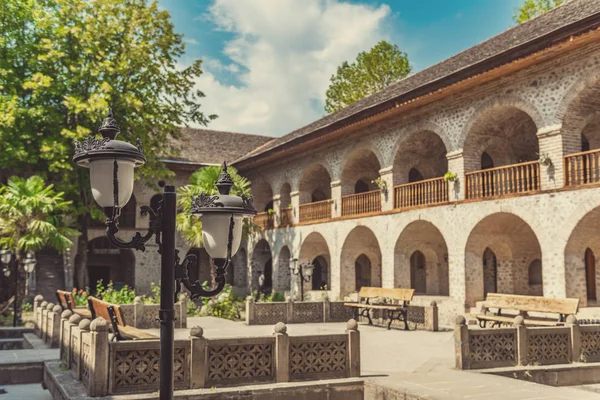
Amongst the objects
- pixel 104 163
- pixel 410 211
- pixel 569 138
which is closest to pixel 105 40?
pixel 410 211

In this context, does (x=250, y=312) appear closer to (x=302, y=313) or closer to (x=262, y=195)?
(x=302, y=313)

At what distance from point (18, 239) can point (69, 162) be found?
5.45 meters

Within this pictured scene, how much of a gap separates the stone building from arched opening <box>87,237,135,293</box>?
57.9 inches

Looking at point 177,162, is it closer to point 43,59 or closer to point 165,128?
point 165,128

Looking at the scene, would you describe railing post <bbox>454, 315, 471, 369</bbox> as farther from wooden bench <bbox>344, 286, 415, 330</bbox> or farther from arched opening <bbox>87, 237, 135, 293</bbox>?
arched opening <bbox>87, 237, 135, 293</bbox>

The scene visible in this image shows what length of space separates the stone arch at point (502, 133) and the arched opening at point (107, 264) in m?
18.6

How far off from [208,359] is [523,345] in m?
4.77

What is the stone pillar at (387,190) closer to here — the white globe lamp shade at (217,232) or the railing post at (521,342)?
the railing post at (521,342)

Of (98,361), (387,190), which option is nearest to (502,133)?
(387,190)

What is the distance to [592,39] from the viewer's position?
1248 cm

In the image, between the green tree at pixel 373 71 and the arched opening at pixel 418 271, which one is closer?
the arched opening at pixel 418 271

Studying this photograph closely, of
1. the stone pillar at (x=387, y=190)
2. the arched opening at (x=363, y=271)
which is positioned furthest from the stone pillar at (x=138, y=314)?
the arched opening at (x=363, y=271)

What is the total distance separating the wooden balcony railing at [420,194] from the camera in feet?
58.1

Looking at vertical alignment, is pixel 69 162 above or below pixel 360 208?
above
